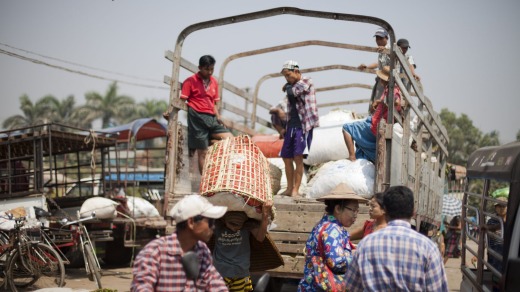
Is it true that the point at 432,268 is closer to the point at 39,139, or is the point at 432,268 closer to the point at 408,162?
the point at 408,162

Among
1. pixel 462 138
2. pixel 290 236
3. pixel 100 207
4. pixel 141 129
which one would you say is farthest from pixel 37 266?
pixel 462 138

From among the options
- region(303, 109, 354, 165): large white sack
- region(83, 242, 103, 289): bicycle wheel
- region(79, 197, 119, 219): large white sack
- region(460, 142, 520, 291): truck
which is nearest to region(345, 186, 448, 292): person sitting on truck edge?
A: region(460, 142, 520, 291): truck

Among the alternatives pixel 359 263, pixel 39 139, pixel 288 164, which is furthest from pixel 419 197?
pixel 39 139

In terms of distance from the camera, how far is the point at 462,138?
40.9 metres

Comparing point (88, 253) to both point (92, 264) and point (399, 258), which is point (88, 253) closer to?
point (92, 264)

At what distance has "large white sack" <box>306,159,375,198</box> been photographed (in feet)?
22.4

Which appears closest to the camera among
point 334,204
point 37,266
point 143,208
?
point 334,204

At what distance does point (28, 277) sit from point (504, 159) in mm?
6602

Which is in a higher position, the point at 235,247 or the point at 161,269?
the point at 161,269

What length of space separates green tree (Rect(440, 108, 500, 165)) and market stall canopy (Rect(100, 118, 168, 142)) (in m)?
25.4

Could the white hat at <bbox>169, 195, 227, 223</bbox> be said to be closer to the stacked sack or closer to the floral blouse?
the floral blouse

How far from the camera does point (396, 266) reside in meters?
3.46

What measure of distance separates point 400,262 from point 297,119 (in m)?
4.23

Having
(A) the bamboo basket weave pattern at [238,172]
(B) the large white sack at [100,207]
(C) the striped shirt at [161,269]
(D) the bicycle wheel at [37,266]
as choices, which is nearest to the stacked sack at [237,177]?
(A) the bamboo basket weave pattern at [238,172]
